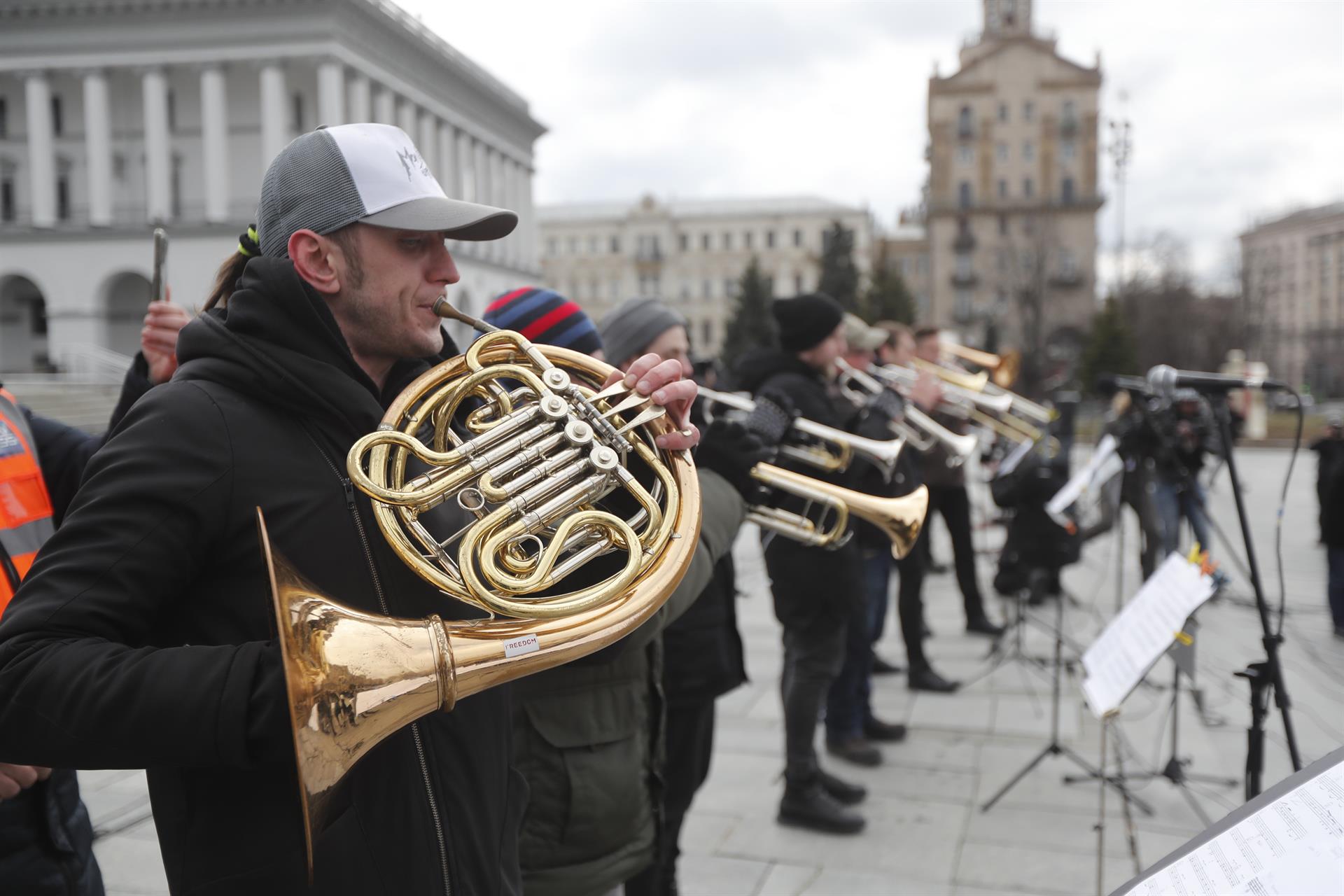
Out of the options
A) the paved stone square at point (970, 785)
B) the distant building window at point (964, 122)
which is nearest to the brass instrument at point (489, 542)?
the paved stone square at point (970, 785)

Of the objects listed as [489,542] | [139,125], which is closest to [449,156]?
[139,125]

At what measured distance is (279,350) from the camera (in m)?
1.53

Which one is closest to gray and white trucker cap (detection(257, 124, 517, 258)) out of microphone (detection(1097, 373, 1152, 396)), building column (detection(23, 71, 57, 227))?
microphone (detection(1097, 373, 1152, 396))

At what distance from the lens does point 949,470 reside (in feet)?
21.7

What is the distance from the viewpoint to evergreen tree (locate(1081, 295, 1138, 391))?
37.2 m

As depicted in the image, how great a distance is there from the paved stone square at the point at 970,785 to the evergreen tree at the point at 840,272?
32.6 meters

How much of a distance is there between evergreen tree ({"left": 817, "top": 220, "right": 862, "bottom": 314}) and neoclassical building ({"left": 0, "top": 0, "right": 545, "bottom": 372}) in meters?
16.0

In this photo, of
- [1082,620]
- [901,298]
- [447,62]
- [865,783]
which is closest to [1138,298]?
[901,298]

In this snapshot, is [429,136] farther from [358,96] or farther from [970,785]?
[970,785]

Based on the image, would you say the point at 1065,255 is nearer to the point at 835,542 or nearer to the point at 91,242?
the point at 91,242

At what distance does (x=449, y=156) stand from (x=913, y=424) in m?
46.3

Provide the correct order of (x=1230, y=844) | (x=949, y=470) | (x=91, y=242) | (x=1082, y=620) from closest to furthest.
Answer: (x=1230, y=844) → (x=949, y=470) → (x=1082, y=620) → (x=91, y=242)

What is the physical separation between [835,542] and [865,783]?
1.76 metres

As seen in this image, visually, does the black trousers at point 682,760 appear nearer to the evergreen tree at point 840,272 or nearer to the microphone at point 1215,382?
the microphone at point 1215,382
